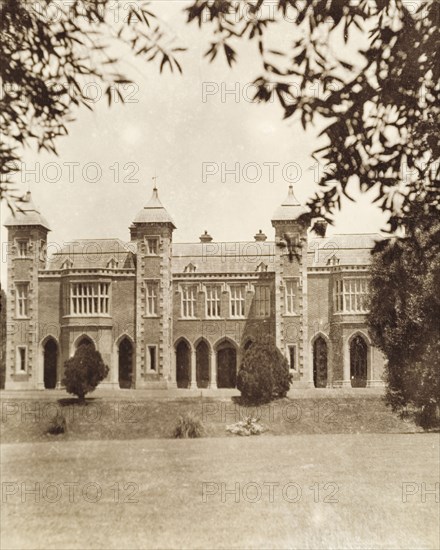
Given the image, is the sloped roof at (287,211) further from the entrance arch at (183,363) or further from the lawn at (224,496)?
the lawn at (224,496)

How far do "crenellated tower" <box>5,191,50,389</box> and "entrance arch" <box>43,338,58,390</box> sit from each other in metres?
0.90

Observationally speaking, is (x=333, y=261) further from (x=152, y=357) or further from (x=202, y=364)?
(x=152, y=357)

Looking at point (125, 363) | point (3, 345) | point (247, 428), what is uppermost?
point (3, 345)

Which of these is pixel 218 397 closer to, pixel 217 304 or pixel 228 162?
pixel 217 304

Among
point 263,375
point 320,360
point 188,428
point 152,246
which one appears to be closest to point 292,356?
point 320,360

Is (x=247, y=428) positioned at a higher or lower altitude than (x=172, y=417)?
lower

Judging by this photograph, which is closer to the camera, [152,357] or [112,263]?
[152,357]

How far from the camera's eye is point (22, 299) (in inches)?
1468

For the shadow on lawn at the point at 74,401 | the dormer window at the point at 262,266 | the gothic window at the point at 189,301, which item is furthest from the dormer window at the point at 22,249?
the dormer window at the point at 262,266

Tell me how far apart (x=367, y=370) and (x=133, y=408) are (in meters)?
14.4

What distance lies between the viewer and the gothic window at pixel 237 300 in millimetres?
38594

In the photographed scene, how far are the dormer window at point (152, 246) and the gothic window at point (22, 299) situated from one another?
679 cm

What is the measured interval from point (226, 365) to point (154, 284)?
6089 millimetres

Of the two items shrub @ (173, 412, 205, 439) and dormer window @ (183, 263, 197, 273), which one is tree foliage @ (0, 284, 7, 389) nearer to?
dormer window @ (183, 263, 197, 273)
